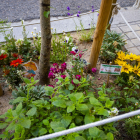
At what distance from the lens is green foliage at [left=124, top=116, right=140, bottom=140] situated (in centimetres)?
146

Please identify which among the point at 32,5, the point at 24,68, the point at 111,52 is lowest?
the point at 24,68

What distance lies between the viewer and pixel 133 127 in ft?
4.84

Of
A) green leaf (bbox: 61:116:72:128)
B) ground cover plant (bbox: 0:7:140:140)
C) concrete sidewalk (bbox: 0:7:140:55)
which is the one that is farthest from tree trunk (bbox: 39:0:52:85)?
concrete sidewalk (bbox: 0:7:140:55)

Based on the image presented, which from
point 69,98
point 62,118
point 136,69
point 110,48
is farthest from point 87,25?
point 62,118

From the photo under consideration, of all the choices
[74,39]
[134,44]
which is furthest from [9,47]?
[134,44]

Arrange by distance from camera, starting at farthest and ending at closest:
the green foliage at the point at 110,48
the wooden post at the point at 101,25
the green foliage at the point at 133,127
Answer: the green foliage at the point at 110,48 < the wooden post at the point at 101,25 < the green foliage at the point at 133,127

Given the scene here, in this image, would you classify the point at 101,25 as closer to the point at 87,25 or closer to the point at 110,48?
the point at 110,48

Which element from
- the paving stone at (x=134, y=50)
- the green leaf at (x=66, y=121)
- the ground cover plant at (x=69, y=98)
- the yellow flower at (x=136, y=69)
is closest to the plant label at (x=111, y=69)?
the ground cover plant at (x=69, y=98)

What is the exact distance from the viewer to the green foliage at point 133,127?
4.79 ft

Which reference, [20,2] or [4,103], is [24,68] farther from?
[20,2]

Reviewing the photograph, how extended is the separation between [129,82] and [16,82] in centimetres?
159

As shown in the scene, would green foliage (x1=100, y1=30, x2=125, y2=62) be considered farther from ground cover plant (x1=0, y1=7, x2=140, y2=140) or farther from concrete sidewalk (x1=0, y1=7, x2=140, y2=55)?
concrete sidewalk (x1=0, y1=7, x2=140, y2=55)

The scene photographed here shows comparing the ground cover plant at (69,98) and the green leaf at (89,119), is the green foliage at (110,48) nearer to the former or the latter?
the ground cover plant at (69,98)

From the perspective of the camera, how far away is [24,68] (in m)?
2.19
